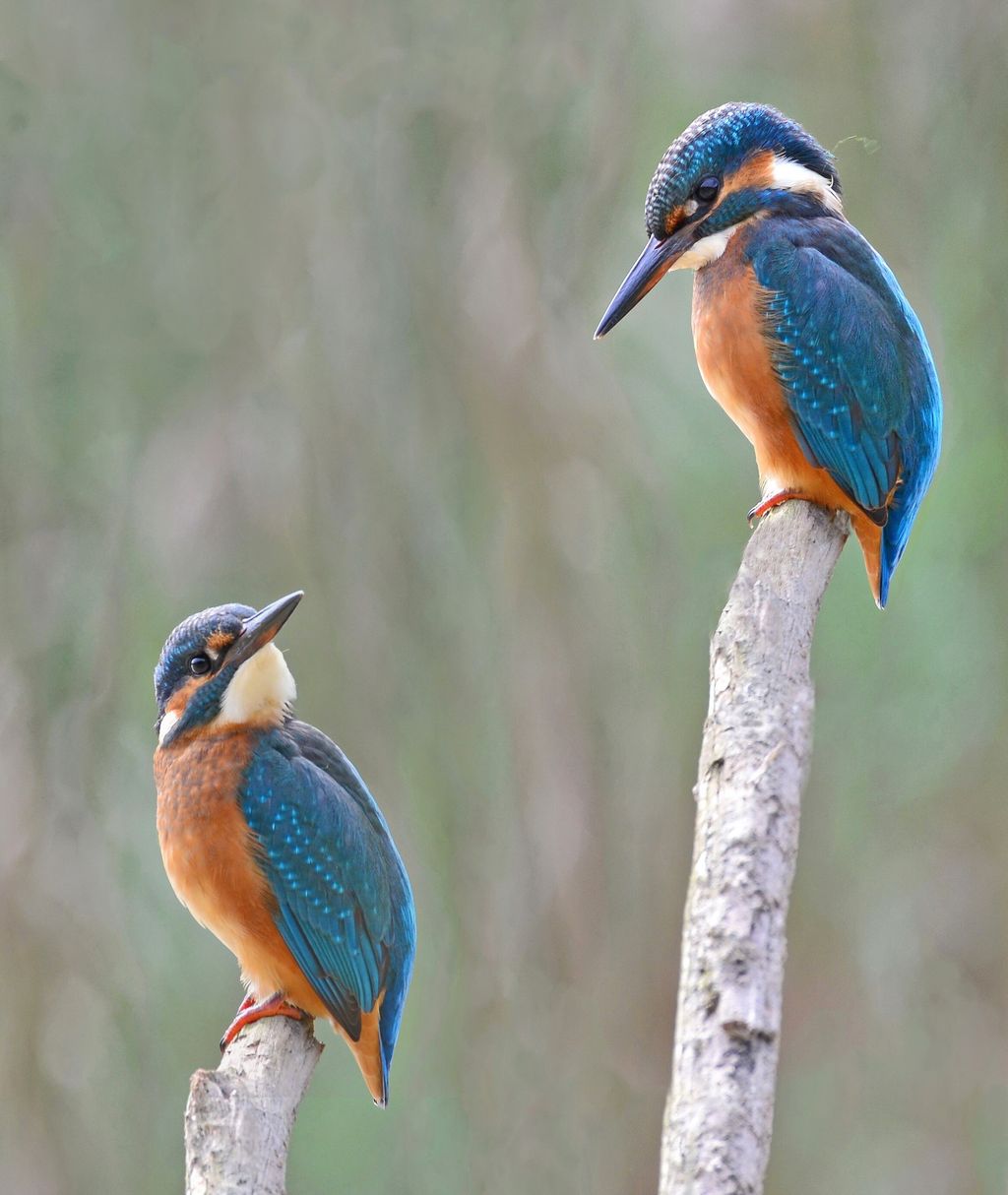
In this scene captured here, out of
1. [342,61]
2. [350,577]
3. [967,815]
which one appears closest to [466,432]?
[350,577]

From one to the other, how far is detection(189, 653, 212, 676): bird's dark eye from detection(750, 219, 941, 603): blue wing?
777mm

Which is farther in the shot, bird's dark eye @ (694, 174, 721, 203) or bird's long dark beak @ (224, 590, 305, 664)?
bird's dark eye @ (694, 174, 721, 203)

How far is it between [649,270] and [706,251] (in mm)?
148

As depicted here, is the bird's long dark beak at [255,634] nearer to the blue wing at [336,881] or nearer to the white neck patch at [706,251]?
the blue wing at [336,881]

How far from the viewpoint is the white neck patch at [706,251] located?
2105 mm

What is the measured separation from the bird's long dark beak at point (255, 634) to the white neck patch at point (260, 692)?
0.03m

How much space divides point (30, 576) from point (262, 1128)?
8.35ft

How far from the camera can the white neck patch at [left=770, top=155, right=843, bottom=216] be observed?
7.02 feet

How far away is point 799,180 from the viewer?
2176 millimetres

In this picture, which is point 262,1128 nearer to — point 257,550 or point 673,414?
point 257,550

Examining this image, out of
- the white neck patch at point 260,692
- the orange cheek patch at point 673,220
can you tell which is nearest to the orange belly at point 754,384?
the orange cheek patch at point 673,220

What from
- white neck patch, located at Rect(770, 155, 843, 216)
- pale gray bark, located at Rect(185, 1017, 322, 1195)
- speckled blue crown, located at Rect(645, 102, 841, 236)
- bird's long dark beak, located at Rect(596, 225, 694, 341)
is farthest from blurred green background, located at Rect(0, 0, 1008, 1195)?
pale gray bark, located at Rect(185, 1017, 322, 1195)

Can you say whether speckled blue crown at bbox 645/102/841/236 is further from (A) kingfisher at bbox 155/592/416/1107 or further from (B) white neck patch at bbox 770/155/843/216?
(A) kingfisher at bbox 155/592/416/1107

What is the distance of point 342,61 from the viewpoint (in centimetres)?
402
